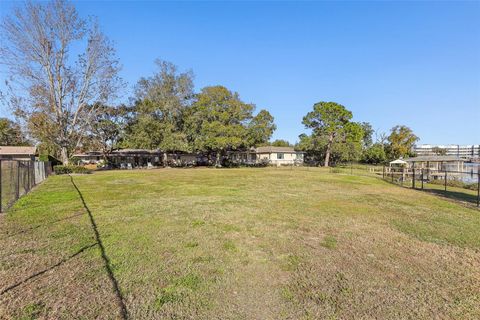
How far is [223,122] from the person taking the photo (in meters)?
36.4

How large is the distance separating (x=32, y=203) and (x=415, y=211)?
12.2 meters

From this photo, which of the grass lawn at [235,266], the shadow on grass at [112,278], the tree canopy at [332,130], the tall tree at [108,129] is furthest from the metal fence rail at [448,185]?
the tall tree at [108,129]

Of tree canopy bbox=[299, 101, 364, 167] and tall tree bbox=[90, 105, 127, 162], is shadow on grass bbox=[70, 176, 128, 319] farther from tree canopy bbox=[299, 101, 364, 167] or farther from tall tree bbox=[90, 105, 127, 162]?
tree canopy bbox=[299, 101, 364, 167]

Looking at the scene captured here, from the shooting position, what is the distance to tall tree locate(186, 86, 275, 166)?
3478 centimetres

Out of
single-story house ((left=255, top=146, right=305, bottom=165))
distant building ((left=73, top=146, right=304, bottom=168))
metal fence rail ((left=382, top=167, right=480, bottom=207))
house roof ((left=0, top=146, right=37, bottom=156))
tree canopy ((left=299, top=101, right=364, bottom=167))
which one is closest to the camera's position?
metal fence rail ((left=382, top=167, right=480, bottom=207))

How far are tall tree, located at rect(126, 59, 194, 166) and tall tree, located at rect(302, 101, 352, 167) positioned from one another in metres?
20.9

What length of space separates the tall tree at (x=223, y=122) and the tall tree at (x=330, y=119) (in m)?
9.05

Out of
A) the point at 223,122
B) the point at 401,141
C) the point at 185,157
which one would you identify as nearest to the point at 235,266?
the point at 223,122

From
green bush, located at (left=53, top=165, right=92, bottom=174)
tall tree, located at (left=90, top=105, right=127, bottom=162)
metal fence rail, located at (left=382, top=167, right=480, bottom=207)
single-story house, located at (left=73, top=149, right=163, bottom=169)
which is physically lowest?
metal fence rail, located at (left=382, top=167, right=480, bottom=207)

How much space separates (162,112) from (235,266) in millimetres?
35174

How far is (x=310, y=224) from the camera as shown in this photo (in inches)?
244

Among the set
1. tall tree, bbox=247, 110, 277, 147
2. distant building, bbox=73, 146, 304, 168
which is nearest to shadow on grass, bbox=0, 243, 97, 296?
tall tree, bbox=247, 110, 277, 147

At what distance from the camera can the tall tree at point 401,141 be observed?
55.2m

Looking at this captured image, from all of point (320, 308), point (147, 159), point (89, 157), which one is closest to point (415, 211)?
point (320, 308)
